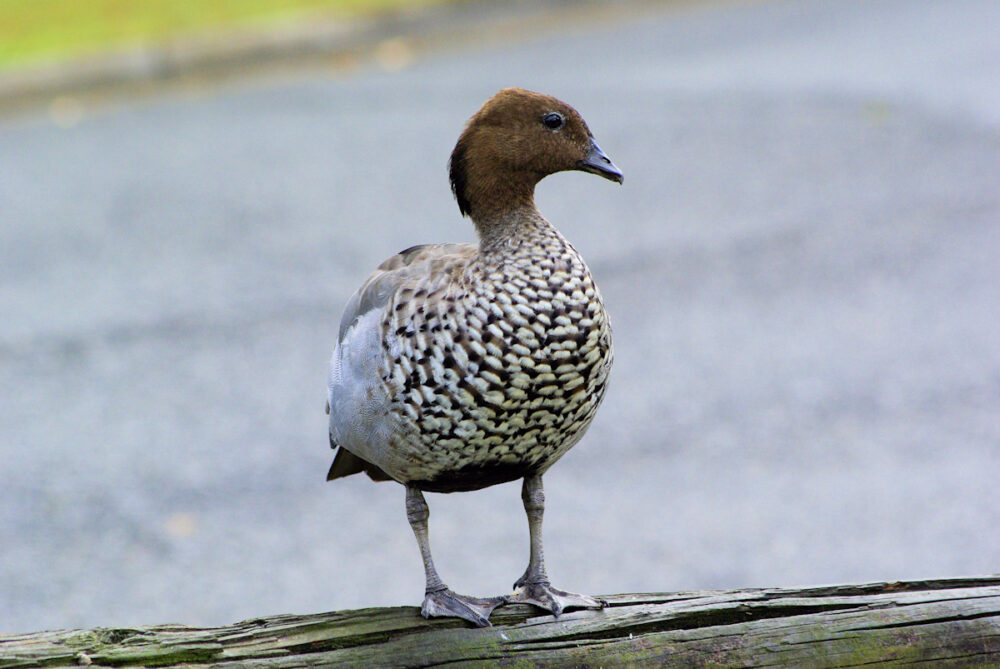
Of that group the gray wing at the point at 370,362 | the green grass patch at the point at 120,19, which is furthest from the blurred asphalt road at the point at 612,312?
the gray wing at the point at 370,362

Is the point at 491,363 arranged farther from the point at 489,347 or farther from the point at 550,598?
the point at 550,598

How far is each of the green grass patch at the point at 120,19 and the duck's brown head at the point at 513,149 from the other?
8.22m

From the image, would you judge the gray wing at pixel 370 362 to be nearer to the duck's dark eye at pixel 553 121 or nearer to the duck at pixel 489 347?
the duck at pixel 489 347

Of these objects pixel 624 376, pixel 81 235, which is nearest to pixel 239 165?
pixel 81 235

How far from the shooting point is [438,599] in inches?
118

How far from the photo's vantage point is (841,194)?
25.4 ft

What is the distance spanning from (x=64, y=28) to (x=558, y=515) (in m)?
7.92

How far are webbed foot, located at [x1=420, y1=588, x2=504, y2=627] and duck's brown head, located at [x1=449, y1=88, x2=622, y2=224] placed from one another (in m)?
0.89

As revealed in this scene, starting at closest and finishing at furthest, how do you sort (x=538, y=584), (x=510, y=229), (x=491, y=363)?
(x=491, y=363), (x=510, y=229), (x=538, y=584)

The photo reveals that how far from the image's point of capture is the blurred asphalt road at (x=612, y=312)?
4945 millimetres

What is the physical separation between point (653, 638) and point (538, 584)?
351 millimetres

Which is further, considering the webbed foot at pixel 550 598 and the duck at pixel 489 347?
the webbed foot at pixel 550 598

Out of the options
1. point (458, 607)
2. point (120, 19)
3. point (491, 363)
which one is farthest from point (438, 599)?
point (120, 19)

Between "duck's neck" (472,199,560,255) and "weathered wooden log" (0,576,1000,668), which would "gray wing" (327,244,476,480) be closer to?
"duck's neck" (472,199,560,255)
